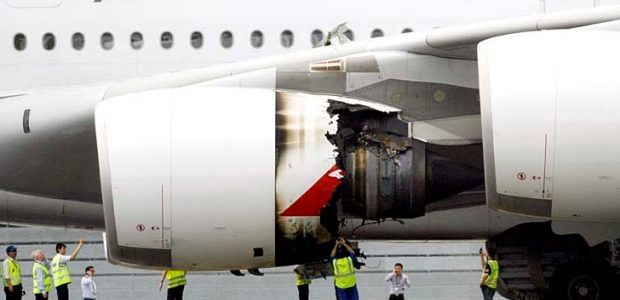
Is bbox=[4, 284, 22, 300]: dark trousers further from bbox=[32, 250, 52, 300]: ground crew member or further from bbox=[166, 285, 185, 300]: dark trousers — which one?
bbox=[166, 285, 185, 300]: dark trousers

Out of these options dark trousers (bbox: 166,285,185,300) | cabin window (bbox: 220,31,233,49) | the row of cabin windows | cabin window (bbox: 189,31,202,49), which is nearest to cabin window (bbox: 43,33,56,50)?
the row of cabin windows

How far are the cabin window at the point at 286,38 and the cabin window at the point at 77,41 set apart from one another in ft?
6.29

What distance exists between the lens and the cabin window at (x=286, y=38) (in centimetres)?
1424

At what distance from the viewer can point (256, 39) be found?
14305mm

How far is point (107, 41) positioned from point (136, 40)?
0.28m

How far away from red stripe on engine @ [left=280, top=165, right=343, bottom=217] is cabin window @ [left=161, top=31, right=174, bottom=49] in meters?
3.62

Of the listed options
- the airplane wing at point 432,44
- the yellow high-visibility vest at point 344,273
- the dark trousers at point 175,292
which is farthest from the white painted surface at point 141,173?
the dark trousers at point 175,292

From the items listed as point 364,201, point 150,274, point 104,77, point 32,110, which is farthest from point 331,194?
point 150,274

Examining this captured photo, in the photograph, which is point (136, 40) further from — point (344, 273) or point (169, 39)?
point (344, 273)

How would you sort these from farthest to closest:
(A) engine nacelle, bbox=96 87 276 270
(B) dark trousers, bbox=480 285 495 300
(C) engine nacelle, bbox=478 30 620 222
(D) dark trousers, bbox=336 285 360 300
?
1. (B) dark trousers, bbox=480 285 495 300
2. (D) dark trousers, bbox=336 285 360 300
3. (A) engine nacelle, bbox=96 87 276 270
4. (C) engine nacelle, bbox=478 30 620 222

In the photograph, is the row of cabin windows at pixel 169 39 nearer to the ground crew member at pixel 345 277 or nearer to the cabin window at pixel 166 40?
the cabin window at pixel 166 40

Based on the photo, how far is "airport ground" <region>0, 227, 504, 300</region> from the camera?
20.4m

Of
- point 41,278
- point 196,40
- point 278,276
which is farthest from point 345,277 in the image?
point 278,276

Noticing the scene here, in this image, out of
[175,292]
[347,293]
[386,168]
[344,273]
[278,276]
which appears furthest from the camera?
[278,276]
